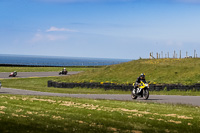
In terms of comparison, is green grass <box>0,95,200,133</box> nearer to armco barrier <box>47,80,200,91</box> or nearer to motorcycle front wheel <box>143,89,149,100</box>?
motorcycle front wheel <box>143,89,149,100</box>

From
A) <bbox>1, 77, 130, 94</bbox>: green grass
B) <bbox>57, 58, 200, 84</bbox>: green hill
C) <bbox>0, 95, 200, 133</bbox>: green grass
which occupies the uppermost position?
<bbox>57, 58, 200, 84</bbox>: green hill

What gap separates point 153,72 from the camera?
3856 centimetres

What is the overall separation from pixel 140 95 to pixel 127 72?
1825 centimetres

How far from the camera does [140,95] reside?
2267cm

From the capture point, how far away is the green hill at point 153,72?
3500cm

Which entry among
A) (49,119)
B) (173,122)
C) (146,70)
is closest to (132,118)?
(173,122)

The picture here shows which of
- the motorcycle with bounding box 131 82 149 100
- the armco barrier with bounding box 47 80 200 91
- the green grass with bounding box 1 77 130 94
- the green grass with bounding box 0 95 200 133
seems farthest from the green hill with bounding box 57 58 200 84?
the green grass with bounding box 0 95 200 133

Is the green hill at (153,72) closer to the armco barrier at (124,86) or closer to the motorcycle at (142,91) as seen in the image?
Result: the armco barrier at (124,86)

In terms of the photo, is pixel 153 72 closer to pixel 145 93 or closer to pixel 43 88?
pixel 43 88

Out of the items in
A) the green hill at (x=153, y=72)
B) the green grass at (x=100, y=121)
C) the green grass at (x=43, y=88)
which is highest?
the green hill at (x=153, y=72)

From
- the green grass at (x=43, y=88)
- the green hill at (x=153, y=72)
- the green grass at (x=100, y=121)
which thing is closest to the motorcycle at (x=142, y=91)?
the green grass at (x=100, y=121)

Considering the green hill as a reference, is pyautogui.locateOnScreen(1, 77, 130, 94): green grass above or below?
Result: below

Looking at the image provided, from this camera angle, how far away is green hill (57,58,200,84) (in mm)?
35000

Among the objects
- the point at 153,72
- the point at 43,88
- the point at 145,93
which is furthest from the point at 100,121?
the point at 153,72
